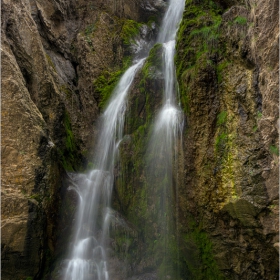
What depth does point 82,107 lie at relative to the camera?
12219 millimetres

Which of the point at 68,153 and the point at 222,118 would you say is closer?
the point at 222,118

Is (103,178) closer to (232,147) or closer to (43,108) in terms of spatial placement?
(43,108)

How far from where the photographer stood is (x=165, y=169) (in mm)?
6996

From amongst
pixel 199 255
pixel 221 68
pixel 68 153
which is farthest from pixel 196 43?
pixel 68 153

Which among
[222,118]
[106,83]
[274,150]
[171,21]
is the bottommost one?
[274,150]

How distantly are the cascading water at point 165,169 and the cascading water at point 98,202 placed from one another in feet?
5.18

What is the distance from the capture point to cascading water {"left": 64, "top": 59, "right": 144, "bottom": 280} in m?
6.54

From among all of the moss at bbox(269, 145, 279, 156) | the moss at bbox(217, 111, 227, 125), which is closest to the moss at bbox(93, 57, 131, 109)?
the moss at bbox(217, 111, 227, 125)

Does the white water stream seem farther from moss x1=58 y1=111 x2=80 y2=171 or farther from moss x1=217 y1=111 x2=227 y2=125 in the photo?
moss x1=217 y1=111 x2=227 y2=125

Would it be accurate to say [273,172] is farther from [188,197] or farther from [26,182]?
[26,182]

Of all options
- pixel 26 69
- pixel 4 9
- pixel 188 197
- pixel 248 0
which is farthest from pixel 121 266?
pixel 4 9

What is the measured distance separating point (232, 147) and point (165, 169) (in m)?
2.22

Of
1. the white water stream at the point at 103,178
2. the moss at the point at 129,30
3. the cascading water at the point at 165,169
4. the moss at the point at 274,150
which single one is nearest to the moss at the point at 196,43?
the cascading water at the point at 165,169

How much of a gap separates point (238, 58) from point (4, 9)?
7.07m
